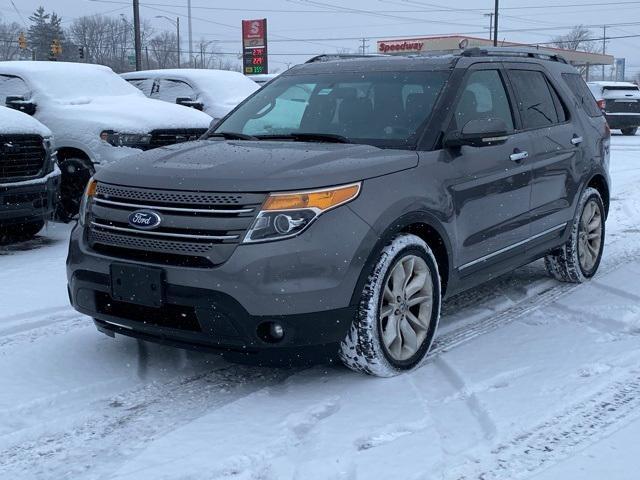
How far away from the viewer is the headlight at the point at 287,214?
11.9 ft

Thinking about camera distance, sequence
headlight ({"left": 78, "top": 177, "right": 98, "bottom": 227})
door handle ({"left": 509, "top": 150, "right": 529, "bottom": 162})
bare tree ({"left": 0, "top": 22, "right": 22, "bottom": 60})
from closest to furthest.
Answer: headlight ({"left": 78, "top": 177, "right": 98, "bottom": 227}) < door handle ({"left": 509, "top": 150, "right": 529, "bottom": 162}) < bare tree ({"left": 0, "top": 22, "right": 22, "bottom": 60})

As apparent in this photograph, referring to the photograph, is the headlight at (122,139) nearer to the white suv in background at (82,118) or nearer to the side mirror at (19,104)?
the white suv in background at (82,118)

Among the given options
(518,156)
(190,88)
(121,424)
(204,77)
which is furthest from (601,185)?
(204,77)

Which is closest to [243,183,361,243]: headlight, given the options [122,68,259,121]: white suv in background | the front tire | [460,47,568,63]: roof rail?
the front tire

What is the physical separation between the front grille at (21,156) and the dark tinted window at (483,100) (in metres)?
4.28

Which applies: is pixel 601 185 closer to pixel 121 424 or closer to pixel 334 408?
pixel 334 408

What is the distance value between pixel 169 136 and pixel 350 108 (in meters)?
4.55

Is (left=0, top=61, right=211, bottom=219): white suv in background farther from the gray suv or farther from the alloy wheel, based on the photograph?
the alloy wheel

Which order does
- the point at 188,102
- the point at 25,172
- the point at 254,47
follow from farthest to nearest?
the point at 254,47
the point at 188,102
the point at 25,172

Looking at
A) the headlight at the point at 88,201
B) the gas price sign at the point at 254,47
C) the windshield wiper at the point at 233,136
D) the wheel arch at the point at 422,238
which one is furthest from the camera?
the gas price sign at the point at 254,47

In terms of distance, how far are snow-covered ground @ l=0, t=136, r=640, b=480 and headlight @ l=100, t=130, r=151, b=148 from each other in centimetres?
343

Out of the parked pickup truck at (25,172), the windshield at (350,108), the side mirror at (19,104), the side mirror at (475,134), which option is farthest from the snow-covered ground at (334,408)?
the side mirror at (19,104)

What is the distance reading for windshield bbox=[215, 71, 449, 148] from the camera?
4562mm

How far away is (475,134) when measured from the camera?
14.5 feet
